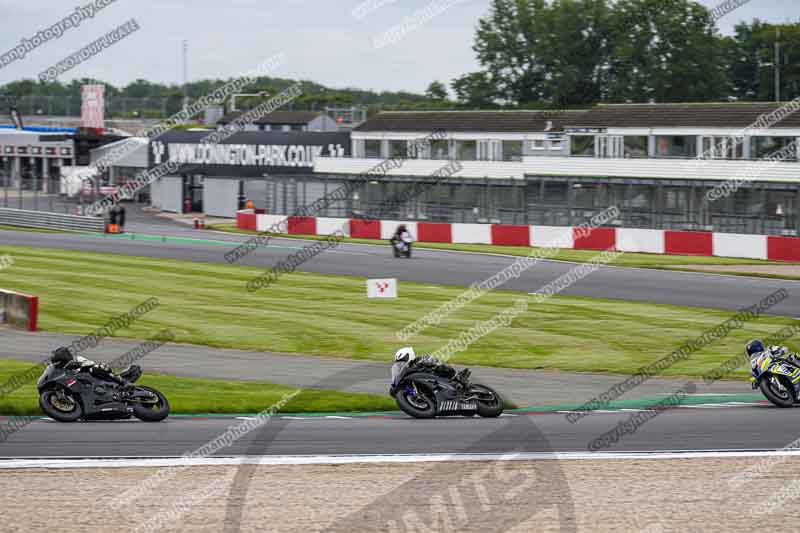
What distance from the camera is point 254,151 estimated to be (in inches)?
2805

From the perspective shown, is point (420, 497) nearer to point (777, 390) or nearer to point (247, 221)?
point (777, 390)

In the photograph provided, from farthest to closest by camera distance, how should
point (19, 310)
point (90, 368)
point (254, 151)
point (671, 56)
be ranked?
point (671, 56), point (254, 151), point (19, 310), point (90, 368)

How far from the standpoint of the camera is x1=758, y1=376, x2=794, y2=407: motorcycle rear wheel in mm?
17547

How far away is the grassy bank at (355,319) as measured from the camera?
23.5m

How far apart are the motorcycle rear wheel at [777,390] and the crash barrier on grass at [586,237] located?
2325 centimetres

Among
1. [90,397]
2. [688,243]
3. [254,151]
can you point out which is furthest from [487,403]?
[254,151]

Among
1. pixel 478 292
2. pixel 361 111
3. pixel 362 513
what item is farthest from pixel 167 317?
pixel 361 111

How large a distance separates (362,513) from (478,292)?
802 inches

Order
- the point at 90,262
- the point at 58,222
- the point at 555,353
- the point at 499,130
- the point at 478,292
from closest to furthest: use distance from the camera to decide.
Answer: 1. the point at 555,353
2. the point at 478,292
3. the point at 90,262
4. the point at 58,222
5. the point at 499,130

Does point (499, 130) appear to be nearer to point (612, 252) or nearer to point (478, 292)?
point (612, 252)

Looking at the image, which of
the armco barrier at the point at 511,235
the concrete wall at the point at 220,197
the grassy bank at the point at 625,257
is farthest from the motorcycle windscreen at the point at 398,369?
the concrete wall at the point at 220,197

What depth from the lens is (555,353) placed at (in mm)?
23344

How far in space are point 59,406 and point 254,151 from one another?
56.2 meters

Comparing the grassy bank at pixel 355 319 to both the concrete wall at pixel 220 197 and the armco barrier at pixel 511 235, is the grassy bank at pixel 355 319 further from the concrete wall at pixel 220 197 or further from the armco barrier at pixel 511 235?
the concrete wall at pixel 220 197
